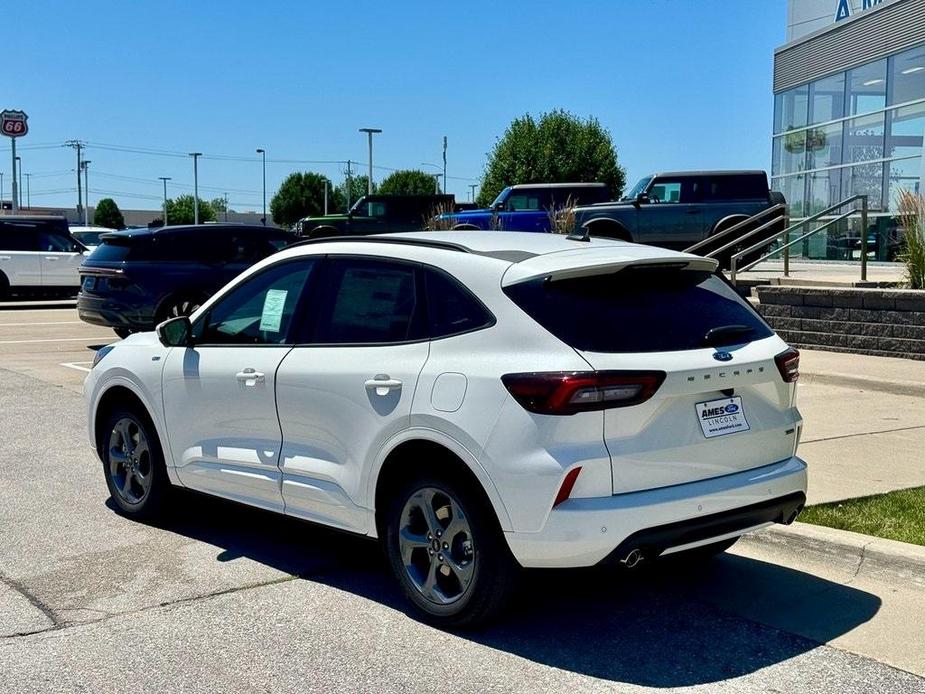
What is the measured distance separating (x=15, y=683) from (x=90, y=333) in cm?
1528

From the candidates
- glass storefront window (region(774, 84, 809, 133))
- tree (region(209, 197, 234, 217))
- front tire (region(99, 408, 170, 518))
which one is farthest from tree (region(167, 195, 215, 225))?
front tire (region(99, 408, 170, 518))

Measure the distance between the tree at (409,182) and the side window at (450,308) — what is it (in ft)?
323

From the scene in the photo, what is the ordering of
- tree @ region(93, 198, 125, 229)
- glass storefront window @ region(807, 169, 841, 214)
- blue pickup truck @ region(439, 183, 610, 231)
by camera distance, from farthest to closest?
tree @ region(93, 198, 125, 229) → glass storefront window @ region(807, 169, 841, 214) → blue pickup truck @ region(439, 183, 610, 231)

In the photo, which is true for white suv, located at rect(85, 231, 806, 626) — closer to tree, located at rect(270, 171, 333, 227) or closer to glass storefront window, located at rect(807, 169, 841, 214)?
glass storefront window, located at rect(807, 169, 841, 214)

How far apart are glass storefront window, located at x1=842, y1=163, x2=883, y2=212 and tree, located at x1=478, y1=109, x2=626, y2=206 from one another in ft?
124

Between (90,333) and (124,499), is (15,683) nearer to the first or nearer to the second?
(124,499)

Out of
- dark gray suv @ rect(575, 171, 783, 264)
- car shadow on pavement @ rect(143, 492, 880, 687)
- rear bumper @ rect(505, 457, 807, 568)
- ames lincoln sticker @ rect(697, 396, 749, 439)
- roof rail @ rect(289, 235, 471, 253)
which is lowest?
car shadow on pavement @ rect(143, 492, 880, 687)

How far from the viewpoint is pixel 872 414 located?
9.21m

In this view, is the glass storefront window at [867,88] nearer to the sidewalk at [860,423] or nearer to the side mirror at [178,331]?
the sidewalk at [860,423]

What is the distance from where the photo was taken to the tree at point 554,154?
210 ft

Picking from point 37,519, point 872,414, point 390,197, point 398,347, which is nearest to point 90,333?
point 390,197

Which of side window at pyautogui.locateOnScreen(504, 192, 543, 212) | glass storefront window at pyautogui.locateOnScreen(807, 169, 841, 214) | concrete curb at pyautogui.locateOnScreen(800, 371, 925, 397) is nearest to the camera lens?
concrete curb at pyautogui.locateOnScreen(800, 371, 925, 397)

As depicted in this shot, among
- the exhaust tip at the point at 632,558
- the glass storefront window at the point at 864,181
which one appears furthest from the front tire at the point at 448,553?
the glass storefront window at the point at 864,181

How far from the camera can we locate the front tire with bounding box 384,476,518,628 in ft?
14.5
